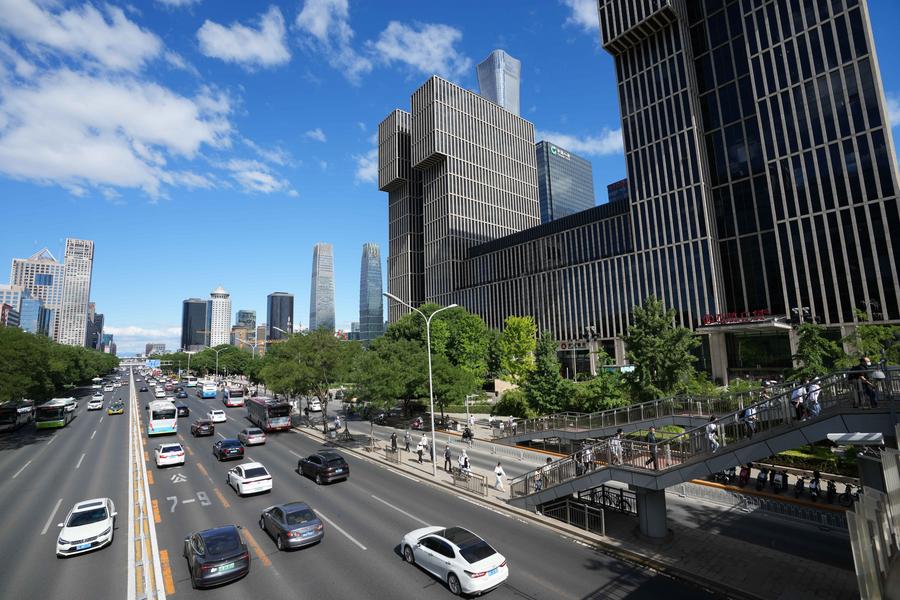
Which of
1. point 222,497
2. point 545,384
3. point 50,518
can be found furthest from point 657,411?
point 50,518

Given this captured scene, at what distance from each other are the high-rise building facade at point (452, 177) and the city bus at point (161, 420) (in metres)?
80.4

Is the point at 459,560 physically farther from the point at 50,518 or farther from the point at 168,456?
the point at 168,456

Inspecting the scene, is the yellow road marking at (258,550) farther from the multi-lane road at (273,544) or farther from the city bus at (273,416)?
the city bus at (273,416)

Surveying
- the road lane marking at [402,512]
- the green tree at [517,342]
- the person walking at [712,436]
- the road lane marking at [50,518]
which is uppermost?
the green tree at [517,342]

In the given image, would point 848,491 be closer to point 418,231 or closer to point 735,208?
point 735,208

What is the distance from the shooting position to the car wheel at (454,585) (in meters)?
12.5

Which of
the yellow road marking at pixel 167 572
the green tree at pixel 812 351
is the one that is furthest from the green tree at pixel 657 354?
the yellow road marking at pixel 167 572

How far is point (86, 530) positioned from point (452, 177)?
11142 cm

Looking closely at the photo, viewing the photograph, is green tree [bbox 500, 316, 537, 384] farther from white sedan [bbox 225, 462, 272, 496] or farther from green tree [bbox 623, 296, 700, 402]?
white sedan [bbox 225, 462, 272, 496]

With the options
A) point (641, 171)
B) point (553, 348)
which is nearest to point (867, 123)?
point (641, 171)

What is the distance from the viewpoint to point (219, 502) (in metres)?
20.8

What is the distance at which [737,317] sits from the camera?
5909 cm

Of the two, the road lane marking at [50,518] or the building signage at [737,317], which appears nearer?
the road lane marking at [50,518]

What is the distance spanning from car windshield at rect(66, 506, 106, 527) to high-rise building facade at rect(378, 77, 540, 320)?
101m
